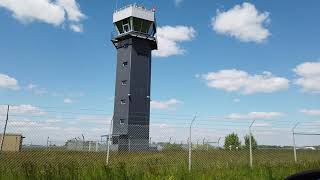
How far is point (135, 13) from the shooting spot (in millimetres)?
49688

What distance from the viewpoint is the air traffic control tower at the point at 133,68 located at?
43344 mm

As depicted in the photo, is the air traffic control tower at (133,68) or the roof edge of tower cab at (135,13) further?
the roof edge of tower cab at (135,13)

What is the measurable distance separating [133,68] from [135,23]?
22.6 ft

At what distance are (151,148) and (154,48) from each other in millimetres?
17491

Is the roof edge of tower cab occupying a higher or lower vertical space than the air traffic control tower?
higher

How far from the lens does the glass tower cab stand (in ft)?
161

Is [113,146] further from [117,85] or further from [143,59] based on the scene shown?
[143,59]

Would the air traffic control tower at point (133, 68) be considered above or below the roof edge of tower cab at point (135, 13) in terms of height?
below

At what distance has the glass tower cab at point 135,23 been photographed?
1935 inches

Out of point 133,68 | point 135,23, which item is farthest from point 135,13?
point 133,68

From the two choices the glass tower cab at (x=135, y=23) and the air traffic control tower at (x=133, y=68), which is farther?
the glass tower cab at (x=135, y=23)

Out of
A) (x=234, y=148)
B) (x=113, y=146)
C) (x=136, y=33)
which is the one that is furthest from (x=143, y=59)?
(x=234, y=148)

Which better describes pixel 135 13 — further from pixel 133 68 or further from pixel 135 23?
pixel 133 68

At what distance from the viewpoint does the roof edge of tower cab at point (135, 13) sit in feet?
163
